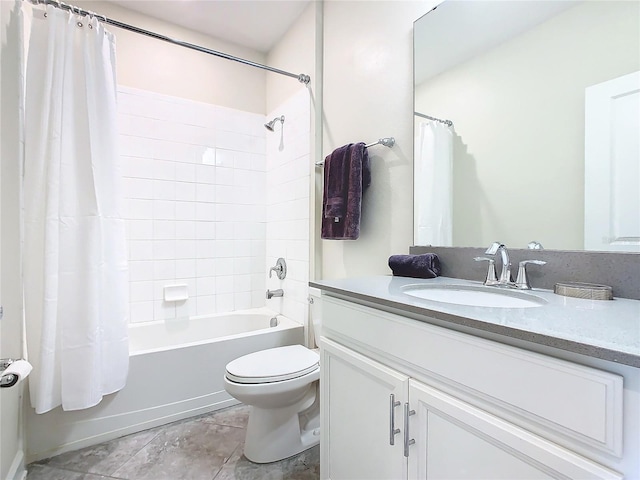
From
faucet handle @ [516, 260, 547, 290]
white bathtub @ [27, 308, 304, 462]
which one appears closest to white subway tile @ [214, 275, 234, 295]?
white bathtub @ [27, 308, 304, 462]

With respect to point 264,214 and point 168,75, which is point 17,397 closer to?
point 264,214

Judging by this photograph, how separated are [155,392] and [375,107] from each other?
1.96 meters

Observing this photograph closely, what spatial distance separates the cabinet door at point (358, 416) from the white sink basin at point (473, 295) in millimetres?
274

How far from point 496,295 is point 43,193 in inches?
76.4

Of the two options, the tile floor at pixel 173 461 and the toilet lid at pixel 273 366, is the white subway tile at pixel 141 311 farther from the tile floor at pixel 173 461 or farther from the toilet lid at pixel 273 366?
the toilet lid at pixel 273 366

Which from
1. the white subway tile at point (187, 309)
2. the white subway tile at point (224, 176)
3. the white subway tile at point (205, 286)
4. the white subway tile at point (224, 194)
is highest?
the white subway tile at point (224, 176)

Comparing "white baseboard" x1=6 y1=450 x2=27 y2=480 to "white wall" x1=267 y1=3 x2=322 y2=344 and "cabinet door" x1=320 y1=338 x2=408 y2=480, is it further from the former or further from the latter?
"white wall" x1=267 y1=3 x2=322 y2=344

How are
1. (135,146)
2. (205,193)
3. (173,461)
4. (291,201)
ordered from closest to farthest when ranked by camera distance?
(173,461)
(135,146)
(291,201)
(205,193)

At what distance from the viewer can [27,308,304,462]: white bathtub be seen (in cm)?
158

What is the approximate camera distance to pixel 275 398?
4.81ft

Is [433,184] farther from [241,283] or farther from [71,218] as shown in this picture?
[241,283]

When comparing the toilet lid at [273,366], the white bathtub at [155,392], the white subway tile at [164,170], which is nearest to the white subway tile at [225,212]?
the white subway tile at [164,170]

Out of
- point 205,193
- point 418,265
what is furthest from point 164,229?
point 418,265

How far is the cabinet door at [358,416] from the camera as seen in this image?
0.89 meters
